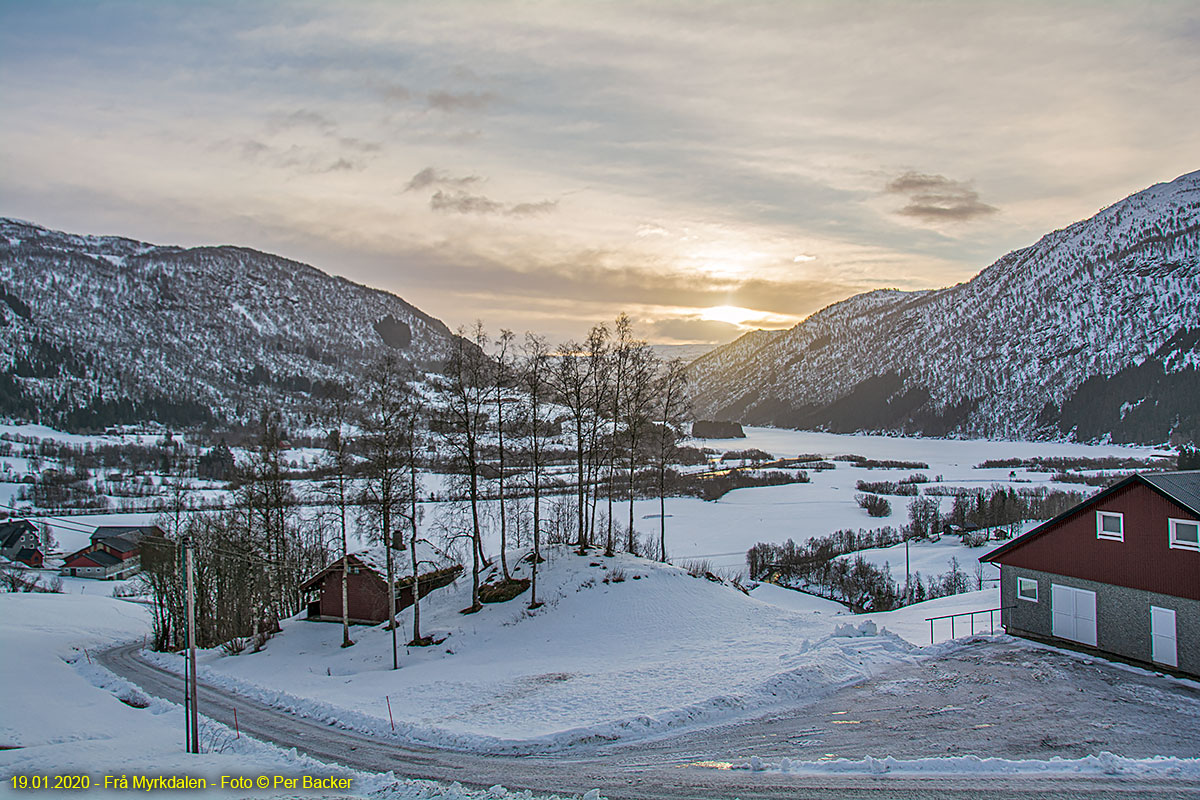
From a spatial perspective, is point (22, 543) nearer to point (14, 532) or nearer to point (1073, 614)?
point (14, 532)

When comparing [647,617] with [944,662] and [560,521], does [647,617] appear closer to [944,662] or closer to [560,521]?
[944,662]

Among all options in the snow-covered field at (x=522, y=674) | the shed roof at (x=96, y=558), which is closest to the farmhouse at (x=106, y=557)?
the shed roof at (x=96, y=558)

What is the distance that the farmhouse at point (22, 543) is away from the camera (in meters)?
93.4

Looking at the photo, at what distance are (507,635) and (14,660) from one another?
19876 mm

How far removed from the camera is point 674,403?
39812 mm

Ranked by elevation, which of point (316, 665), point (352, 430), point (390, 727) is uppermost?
point (352, 430)

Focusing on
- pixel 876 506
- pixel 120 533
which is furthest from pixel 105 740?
pixel 876 506

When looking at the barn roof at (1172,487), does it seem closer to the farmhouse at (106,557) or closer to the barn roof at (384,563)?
→ the barn roof at (384,563)

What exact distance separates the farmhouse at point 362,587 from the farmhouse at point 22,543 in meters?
82.1

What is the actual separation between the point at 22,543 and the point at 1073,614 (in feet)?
410

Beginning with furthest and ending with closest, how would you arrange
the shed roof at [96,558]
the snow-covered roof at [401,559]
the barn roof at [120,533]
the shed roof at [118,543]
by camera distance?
the shed roof at [96,558]
the barn roof at [120,533]
the shed roof at [118,543]
the snow-covered roof at [401,559]

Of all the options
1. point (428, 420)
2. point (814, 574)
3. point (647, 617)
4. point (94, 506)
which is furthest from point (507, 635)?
point (94, 506)

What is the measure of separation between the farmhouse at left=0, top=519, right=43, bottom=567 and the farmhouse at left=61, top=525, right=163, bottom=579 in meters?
5.86

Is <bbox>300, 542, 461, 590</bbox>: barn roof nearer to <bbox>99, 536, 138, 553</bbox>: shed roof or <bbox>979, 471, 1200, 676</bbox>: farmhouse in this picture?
Answer: <bbox>979, 471, 1200, 676</bbox>: farmhouse
